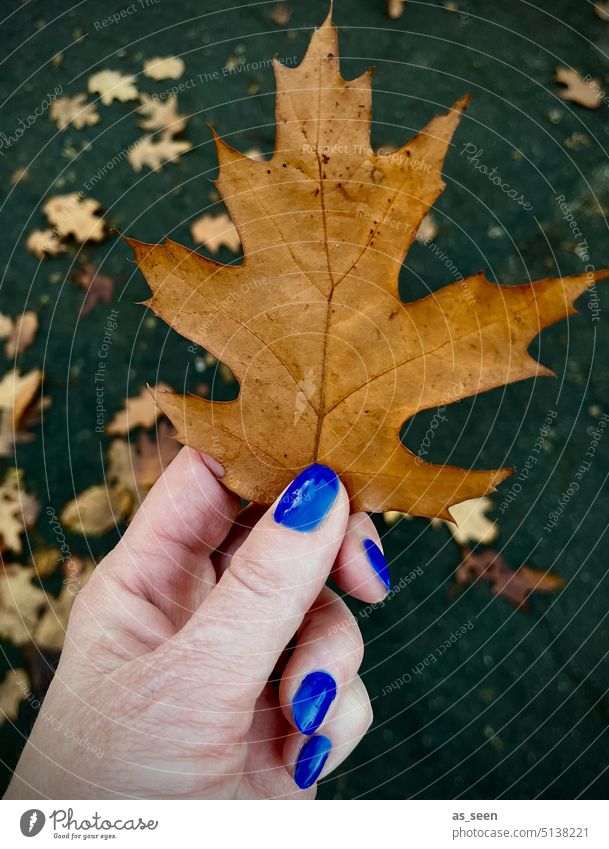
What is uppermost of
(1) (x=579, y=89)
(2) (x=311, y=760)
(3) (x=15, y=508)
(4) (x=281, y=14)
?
(4) (x=281, y=14)

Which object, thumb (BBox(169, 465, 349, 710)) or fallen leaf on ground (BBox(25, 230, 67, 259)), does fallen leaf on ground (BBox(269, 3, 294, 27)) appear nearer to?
fallen leaf on ground (BBox(25, 230, 67, 259))

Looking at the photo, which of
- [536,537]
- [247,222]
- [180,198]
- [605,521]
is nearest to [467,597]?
[536,537]

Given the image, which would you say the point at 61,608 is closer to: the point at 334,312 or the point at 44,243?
the point at 44,243

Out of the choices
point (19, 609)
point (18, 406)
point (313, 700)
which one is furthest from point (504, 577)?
point (18, 406)

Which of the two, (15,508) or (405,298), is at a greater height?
(405,298)

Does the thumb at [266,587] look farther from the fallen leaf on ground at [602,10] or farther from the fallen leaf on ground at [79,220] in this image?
the fallen leaf on ground at [602,10]
